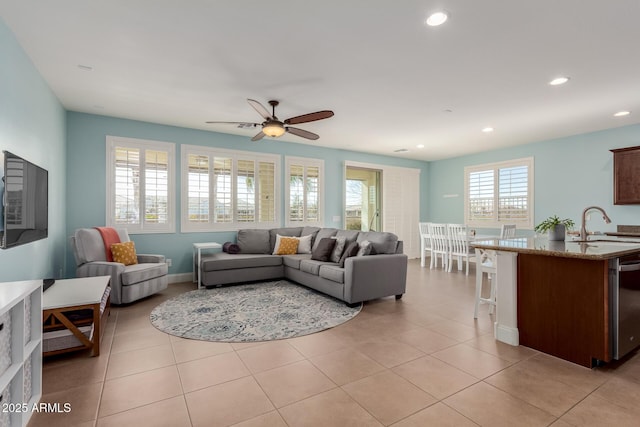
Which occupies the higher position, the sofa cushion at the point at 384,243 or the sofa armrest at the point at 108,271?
the sofa cushion at the point at 384,243

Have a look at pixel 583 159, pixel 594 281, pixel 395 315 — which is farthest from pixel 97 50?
pixel 583 159

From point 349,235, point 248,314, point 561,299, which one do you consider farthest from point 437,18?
point 248,314

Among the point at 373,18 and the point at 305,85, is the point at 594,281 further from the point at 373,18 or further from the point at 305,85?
the point at 305,85

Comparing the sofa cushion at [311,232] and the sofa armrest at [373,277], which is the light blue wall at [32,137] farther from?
the sofa cushion at [311,232]

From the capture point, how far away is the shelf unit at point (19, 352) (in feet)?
5.05

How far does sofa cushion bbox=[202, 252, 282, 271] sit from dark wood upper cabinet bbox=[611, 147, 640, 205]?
565cm

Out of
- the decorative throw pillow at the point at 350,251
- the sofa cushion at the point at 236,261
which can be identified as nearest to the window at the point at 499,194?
the decorative throw pillow at the point at 350,251

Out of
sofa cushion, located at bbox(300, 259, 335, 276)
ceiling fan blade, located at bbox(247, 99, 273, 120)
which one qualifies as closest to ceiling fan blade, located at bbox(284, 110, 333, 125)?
ceiling fan blade, located at bbox(247, 99, 273, 120)

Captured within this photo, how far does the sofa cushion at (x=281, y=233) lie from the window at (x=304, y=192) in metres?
0.43

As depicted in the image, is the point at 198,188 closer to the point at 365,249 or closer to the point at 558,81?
the point at 365,249

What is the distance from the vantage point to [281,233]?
590cm

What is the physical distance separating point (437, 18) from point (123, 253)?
451cm

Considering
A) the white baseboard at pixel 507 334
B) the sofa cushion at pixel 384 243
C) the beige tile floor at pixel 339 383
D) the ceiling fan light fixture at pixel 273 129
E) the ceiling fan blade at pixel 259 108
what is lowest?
the beige tile floor at pixel 339 383

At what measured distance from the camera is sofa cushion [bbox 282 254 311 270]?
496cm
